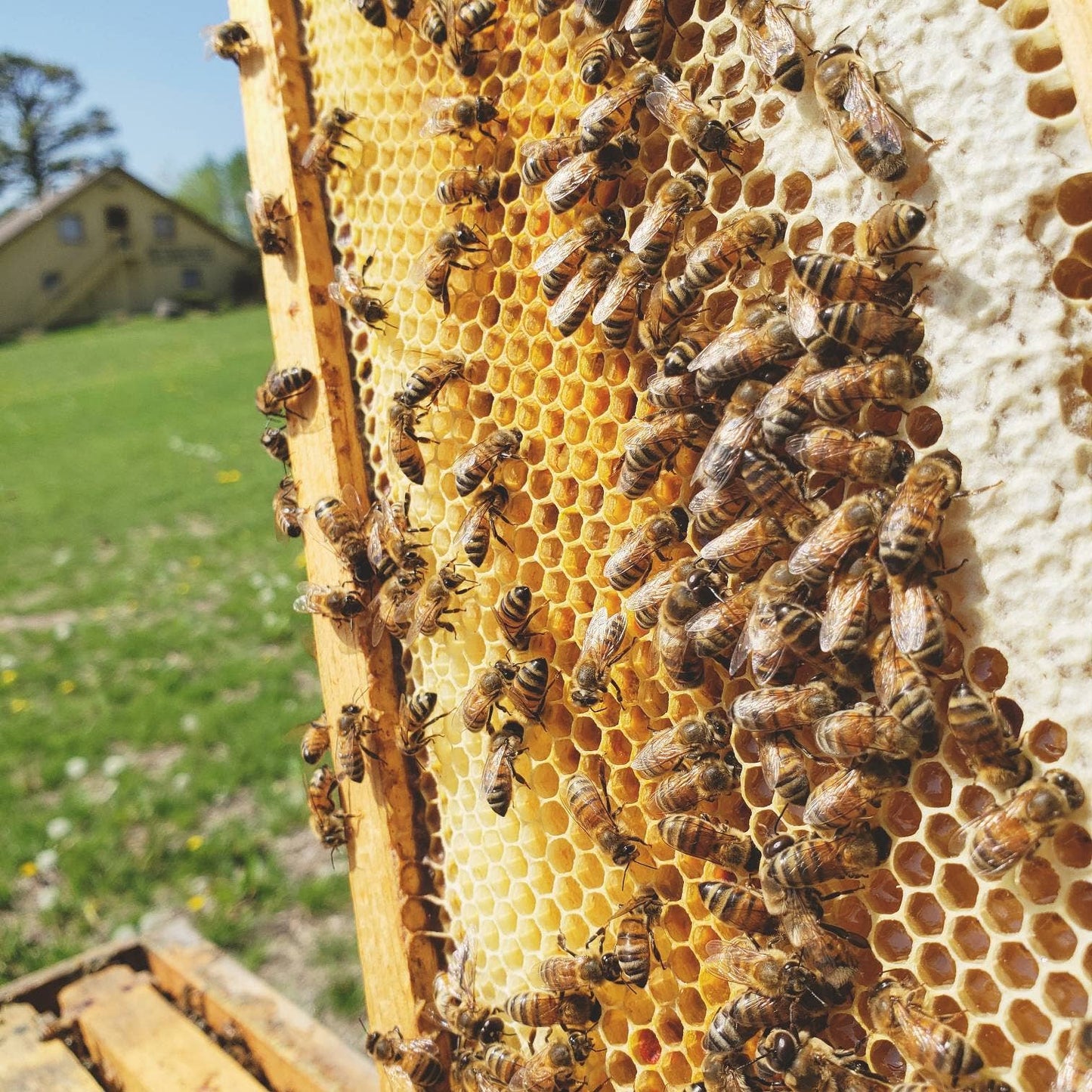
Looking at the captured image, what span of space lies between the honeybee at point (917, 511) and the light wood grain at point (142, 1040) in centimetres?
253

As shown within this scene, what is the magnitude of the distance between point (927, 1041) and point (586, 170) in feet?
5.65

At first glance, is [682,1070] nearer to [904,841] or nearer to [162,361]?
[904,841]

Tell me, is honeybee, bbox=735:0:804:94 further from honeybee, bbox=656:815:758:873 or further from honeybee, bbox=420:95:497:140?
honeybee, bbox=656:815:758:873

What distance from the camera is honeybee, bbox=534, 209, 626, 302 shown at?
1991 mm

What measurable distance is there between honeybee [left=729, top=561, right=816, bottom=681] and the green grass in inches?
158

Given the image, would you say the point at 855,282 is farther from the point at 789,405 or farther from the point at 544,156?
the point at 544,156

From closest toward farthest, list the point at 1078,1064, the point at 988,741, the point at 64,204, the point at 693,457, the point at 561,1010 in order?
1. the point at 1078,1064
2. the point at 988,741
3. the point at 693,457
4. the point at 561,1010
5. the point at 64,204

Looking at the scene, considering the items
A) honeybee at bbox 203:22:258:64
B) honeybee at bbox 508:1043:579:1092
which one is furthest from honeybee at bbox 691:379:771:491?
honeybee at bbox 203:22:258:64

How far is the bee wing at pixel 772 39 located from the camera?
1.63 m

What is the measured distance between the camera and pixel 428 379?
7.34 feet

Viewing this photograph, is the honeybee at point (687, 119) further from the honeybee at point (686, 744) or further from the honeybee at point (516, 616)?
the honeybee at point (686, 744)

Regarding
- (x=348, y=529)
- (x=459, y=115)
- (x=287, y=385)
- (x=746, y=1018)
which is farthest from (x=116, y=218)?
(x=746, y=1018)

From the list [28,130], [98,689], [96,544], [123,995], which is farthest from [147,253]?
[123,995]

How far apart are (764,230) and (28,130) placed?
260 ft
